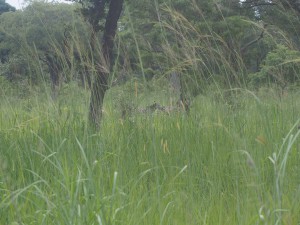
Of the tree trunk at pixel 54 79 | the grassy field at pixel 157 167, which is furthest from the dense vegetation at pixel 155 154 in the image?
the tree trunk at pixel 54 79

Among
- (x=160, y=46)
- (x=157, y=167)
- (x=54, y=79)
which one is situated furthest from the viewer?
(x=160, y=46)

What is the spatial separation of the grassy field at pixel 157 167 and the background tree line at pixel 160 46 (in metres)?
0.23

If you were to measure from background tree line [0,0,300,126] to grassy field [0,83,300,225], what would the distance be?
23 cm

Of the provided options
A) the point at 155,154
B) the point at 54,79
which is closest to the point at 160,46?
the point at 54,79

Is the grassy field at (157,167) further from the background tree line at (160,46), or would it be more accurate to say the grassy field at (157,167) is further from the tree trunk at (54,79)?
the background tree line at (160,46)

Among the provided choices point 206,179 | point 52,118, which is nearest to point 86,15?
point 52,118

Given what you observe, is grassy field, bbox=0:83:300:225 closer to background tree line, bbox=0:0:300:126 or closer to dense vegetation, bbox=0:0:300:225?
dense vegetation, bbox=0:0:300:225

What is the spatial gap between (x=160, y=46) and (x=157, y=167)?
4411 mm

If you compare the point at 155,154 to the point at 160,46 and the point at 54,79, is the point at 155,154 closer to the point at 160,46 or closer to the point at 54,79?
the point at 54,79

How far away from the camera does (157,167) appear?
2268 millimetres

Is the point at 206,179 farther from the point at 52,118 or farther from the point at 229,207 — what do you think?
the point at 52,118

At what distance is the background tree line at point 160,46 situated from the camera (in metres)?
3.36

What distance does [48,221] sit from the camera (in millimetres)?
2289

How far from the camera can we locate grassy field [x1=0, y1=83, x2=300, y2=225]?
2.23 m
